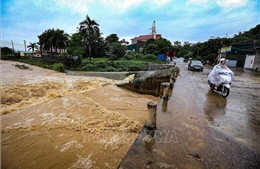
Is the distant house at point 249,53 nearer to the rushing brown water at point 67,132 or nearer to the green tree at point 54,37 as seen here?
the rushing brown water at point 67,132

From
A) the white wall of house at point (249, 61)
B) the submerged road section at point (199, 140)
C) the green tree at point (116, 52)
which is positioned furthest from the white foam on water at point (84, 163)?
the green tree at point (116, 52)

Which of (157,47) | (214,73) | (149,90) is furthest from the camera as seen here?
(157,47)

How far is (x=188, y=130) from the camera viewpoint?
3.87 metres

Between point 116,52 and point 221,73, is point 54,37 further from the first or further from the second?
point 221,73

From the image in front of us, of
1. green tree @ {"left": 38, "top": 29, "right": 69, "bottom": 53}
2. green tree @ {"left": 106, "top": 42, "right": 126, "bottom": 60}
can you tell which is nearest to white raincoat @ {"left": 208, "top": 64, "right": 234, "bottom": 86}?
green tree @ {"left": 106, "top": 42, "right": 126, "bottom": 60}

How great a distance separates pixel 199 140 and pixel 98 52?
37.1 m

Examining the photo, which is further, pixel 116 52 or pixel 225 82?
pixel 116 52

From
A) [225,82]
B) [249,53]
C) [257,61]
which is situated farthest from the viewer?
[249,53]

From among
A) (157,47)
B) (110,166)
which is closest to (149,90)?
(110,166)

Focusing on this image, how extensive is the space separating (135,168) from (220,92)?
724cm

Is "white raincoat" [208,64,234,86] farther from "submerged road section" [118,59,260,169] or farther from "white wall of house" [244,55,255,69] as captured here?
"white wall of house" [244,55,255,69]

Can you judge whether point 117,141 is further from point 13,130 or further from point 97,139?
point 13,130

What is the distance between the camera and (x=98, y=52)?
37.6 m

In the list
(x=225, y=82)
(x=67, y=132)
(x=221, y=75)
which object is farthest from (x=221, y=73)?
(x=67, y=132)
